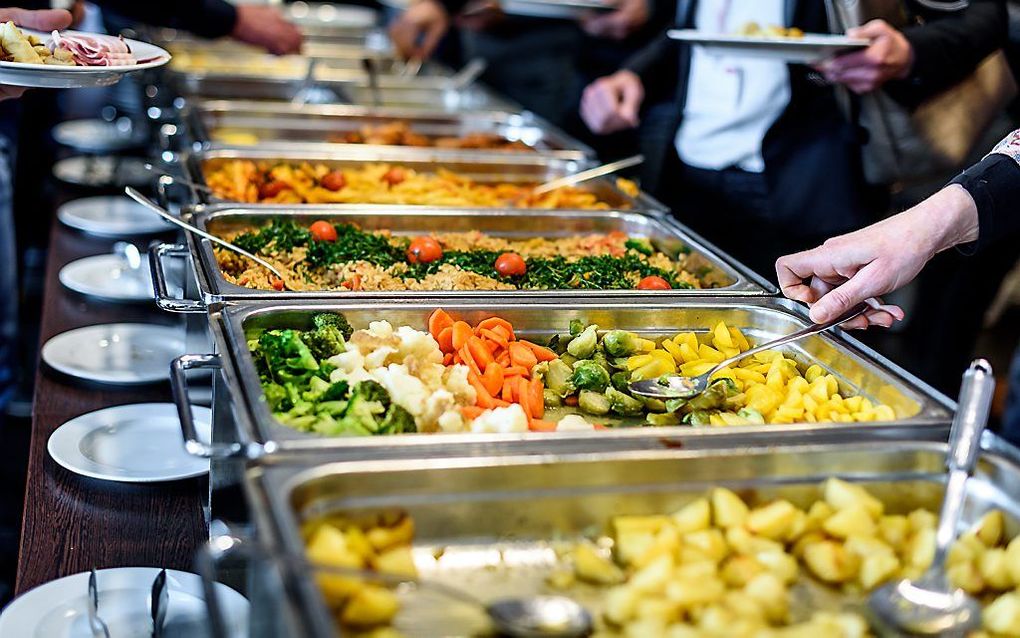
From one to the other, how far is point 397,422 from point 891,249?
39.1 inches

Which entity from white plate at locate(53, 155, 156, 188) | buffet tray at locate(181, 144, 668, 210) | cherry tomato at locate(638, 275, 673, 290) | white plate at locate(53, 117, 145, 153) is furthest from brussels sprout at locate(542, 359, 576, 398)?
white plate at locate(53, 117, 145, 153)

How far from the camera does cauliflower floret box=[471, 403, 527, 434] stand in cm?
167

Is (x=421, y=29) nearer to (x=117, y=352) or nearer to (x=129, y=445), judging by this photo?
(x=117, y=352)

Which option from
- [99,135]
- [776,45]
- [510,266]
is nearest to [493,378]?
[510,266]

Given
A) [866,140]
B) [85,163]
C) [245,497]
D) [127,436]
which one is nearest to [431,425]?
[245,497]

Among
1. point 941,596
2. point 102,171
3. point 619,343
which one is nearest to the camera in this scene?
point 941,596

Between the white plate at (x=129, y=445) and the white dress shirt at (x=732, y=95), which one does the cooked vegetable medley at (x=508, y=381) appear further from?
the white dress shirt at (x=732, y=95)

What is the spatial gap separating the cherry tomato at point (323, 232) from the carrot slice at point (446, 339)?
77 cm

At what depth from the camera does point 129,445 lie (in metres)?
2.16

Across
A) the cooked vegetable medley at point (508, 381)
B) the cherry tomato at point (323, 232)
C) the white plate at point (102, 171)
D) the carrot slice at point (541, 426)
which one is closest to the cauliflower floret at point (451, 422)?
the cooked vegetable medley at point (508, 381)

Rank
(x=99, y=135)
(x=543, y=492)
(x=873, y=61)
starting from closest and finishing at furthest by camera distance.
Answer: (x=543, y=492) → (x=873, y=61) → (x=99, y=135)

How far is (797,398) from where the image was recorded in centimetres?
190

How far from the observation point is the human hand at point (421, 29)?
17.6ft

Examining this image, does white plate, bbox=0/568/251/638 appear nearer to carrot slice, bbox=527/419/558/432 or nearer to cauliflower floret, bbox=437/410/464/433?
cauliflower floret, bbox=437/410/464/433
